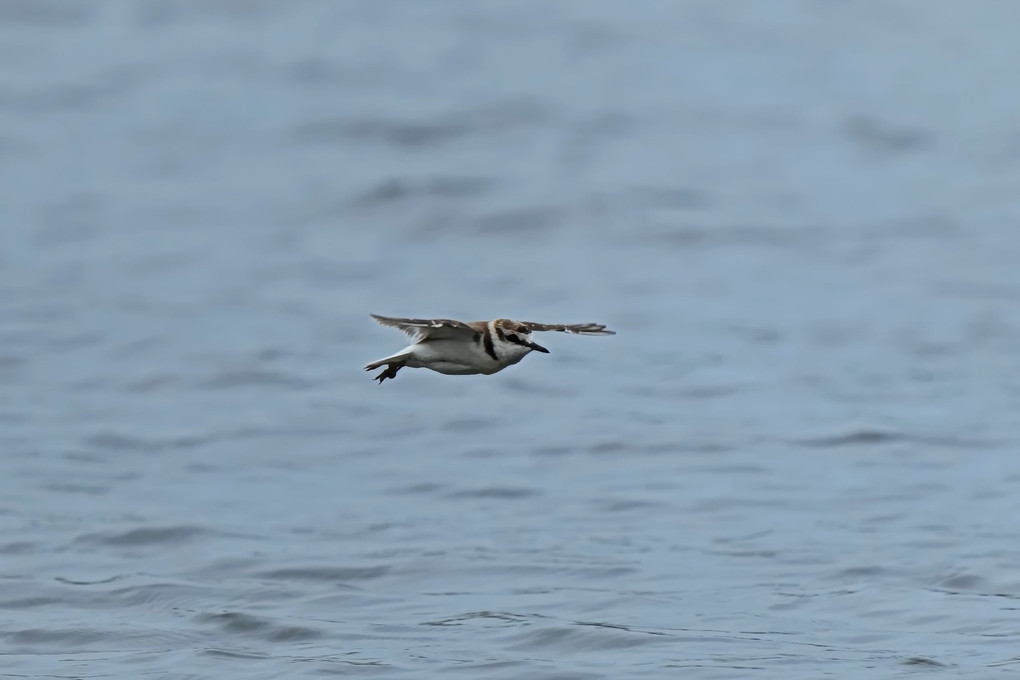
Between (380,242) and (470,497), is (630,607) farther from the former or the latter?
(380,242)

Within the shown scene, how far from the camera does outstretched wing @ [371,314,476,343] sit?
10.1 m

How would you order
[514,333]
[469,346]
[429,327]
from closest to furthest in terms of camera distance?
[429,327] < [514,333] < [469,346]

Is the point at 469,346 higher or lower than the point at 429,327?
lower

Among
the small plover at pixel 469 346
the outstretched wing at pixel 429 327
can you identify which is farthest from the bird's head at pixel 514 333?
the outstretched wing at pixel 429 327

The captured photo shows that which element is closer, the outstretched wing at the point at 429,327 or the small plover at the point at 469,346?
the outstretched wing at the point at 429,327

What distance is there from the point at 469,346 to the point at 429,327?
366 millimetres

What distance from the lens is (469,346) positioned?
1073 centimetres

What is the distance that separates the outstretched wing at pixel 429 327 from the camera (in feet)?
33.1

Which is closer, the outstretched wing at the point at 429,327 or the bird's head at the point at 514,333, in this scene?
the outstretched wing at the point at 429,327

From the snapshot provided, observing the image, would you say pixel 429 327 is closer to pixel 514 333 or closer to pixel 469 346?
pixel 469 346

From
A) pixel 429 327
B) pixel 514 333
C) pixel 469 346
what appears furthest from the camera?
pixel 469 346

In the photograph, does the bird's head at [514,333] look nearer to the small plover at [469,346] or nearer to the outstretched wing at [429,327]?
the small plover at [469,346]

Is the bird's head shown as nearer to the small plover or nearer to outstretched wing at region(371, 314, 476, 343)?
the small plover

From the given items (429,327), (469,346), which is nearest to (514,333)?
(469,346)
